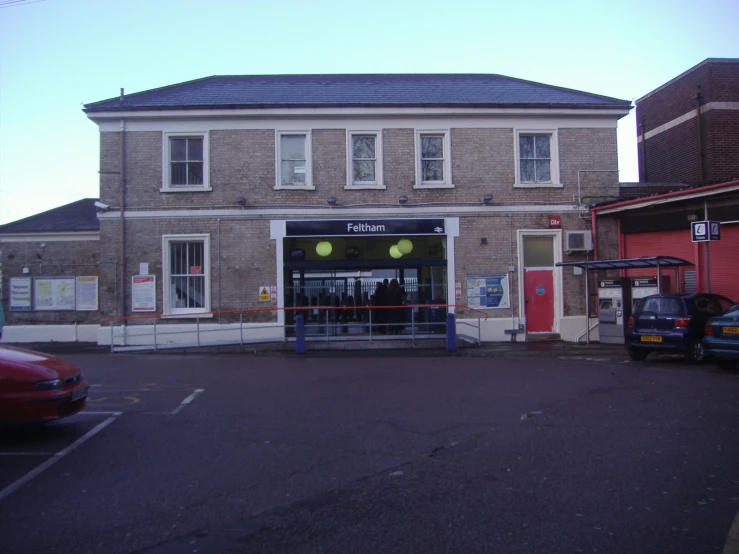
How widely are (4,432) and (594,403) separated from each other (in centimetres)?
778

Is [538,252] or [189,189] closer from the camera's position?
[189,189]

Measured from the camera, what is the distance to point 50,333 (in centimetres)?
2367

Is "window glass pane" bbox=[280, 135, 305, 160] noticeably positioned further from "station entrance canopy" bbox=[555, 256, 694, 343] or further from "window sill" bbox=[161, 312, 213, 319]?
"station entrance canopy" bbox=[555, 256, 694, 343]

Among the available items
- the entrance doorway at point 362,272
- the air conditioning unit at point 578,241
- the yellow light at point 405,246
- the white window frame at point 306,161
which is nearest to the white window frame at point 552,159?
the air conditioning unit at point 578,241

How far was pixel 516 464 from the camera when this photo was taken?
6.55 metres

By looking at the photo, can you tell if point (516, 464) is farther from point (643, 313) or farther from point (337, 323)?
point (337, 323)

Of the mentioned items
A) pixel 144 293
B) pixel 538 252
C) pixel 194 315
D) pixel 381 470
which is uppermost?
pixel 538 252

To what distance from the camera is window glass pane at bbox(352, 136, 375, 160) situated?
21.1m

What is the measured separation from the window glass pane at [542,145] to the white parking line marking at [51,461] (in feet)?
52.9

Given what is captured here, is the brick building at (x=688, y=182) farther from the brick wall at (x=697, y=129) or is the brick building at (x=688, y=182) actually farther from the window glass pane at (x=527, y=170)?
the window glass pane at (x=527, y=170)

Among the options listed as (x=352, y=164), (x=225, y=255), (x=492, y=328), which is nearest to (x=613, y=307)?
(x=492, y=328)

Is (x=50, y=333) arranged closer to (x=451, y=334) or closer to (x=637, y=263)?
(x=451, y=334)

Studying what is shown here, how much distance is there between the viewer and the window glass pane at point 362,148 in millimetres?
21062

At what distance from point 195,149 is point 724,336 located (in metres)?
15.2
